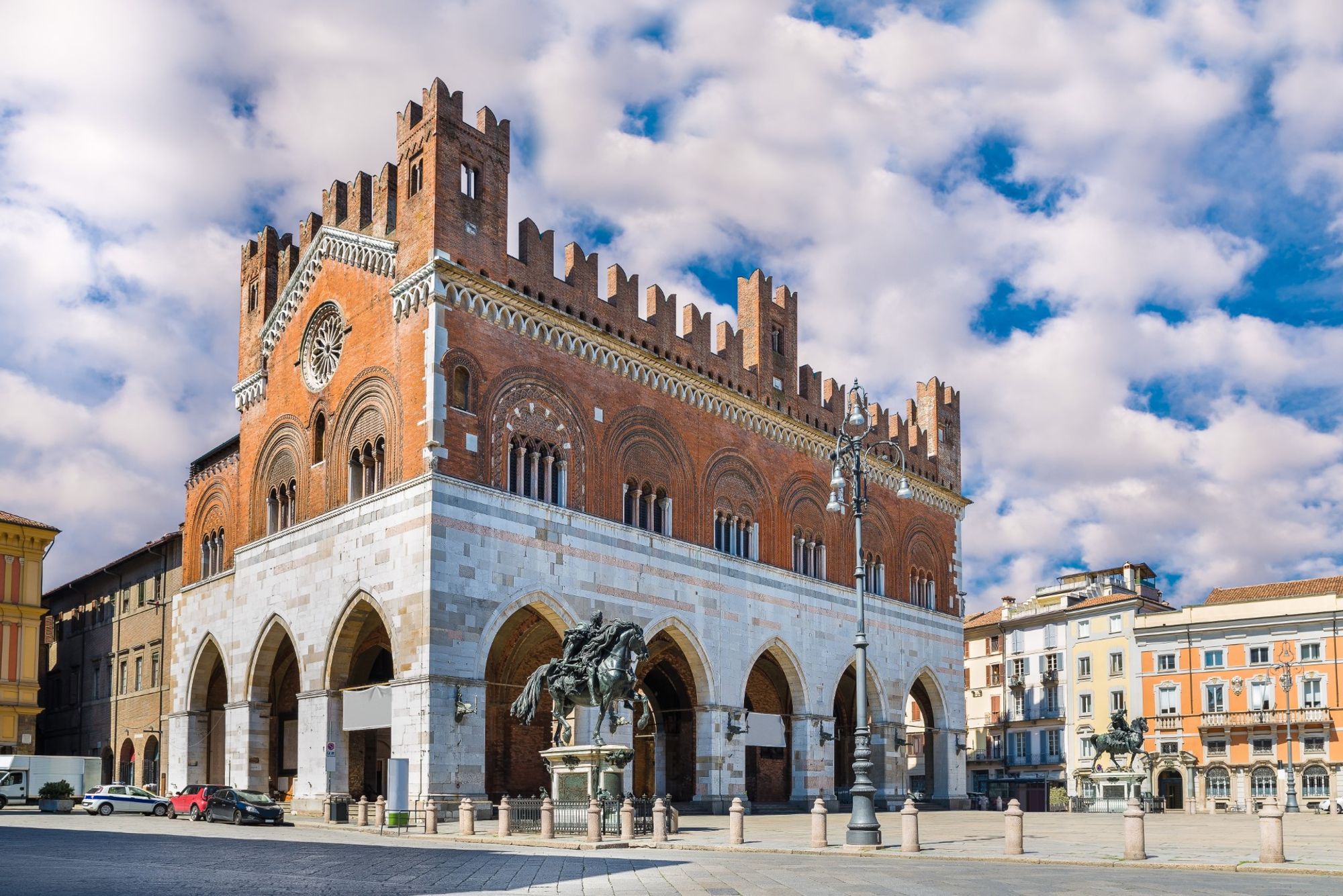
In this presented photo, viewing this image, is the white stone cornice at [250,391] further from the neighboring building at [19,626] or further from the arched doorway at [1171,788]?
the arched doorway at [1171,788]

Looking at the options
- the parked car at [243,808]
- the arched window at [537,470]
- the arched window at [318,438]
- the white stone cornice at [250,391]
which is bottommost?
the parked car at [243,808]

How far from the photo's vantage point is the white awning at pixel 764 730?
39.3m

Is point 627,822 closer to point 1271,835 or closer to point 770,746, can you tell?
point 1271,835

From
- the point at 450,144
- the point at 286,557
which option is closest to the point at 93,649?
the point at 286,557

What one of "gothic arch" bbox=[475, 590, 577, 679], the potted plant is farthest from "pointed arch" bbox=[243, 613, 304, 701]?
the potted plant

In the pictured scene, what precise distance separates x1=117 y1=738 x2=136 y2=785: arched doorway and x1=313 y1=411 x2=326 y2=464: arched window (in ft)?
64.2

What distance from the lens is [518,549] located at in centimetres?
A: 3212

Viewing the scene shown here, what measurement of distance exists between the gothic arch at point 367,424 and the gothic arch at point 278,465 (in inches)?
73.9

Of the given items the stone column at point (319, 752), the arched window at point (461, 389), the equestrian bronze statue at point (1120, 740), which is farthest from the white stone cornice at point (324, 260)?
the equestrian bronze statue at point (1120, 740)

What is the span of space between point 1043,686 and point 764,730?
32376 millimetres

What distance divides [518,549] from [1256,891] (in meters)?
20.4

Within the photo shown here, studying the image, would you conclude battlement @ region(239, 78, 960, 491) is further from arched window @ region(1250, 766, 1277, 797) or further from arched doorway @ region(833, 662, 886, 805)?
arched window @ region(1250, 766, 1277, 797)

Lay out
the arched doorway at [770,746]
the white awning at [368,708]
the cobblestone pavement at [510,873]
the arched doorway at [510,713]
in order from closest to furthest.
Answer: the cobblestone pavement at [510,873] < the white awning at [368,708] < the arched doorway at [510,713] < the arched doorway at [770,746]

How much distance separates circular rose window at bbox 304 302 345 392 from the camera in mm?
35562
